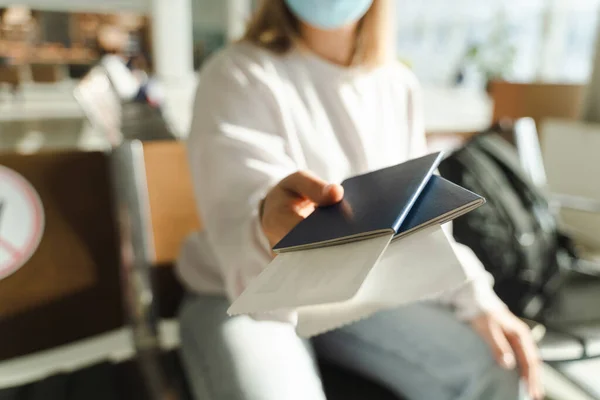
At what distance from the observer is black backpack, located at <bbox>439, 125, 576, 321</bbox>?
2.94 feet

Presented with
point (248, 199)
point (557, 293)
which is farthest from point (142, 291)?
point (557, 293)

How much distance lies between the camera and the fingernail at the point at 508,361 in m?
0.70

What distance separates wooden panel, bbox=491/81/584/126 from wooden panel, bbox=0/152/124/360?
151 cm

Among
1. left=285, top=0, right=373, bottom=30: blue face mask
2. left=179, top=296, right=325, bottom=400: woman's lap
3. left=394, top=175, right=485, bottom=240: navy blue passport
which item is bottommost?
left=179, top=296, right=325, bottom=400: woman's lap

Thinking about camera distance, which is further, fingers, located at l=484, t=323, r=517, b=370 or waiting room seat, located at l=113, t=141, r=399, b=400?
waiting room seat, located at l=113, t=141, r=399, b=400

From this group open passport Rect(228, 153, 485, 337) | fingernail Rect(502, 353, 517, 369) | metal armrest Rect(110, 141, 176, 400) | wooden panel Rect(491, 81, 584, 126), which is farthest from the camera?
wooden panel Rect(491, 81, 584, 126)

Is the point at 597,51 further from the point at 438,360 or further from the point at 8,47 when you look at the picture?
the point at 8,47

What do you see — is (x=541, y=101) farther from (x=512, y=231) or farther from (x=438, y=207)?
(x=438, y=207)

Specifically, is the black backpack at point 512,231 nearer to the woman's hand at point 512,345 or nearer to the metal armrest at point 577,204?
the woman's hand at point 512,345

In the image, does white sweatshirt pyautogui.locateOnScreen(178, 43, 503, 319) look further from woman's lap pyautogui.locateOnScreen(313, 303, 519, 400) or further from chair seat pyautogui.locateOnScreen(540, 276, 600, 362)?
chair seat pyautogui.locateOnScreen(540, 276, 600, 362)

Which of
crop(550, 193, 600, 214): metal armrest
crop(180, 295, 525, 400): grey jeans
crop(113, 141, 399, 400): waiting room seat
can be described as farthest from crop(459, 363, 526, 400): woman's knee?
crop(550, 193, 600, 214): metal armrest

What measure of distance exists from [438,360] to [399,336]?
7 centimetres

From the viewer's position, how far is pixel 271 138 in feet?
2.21

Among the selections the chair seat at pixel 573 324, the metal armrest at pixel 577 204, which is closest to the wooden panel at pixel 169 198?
the chair seat at pixel 573 324
